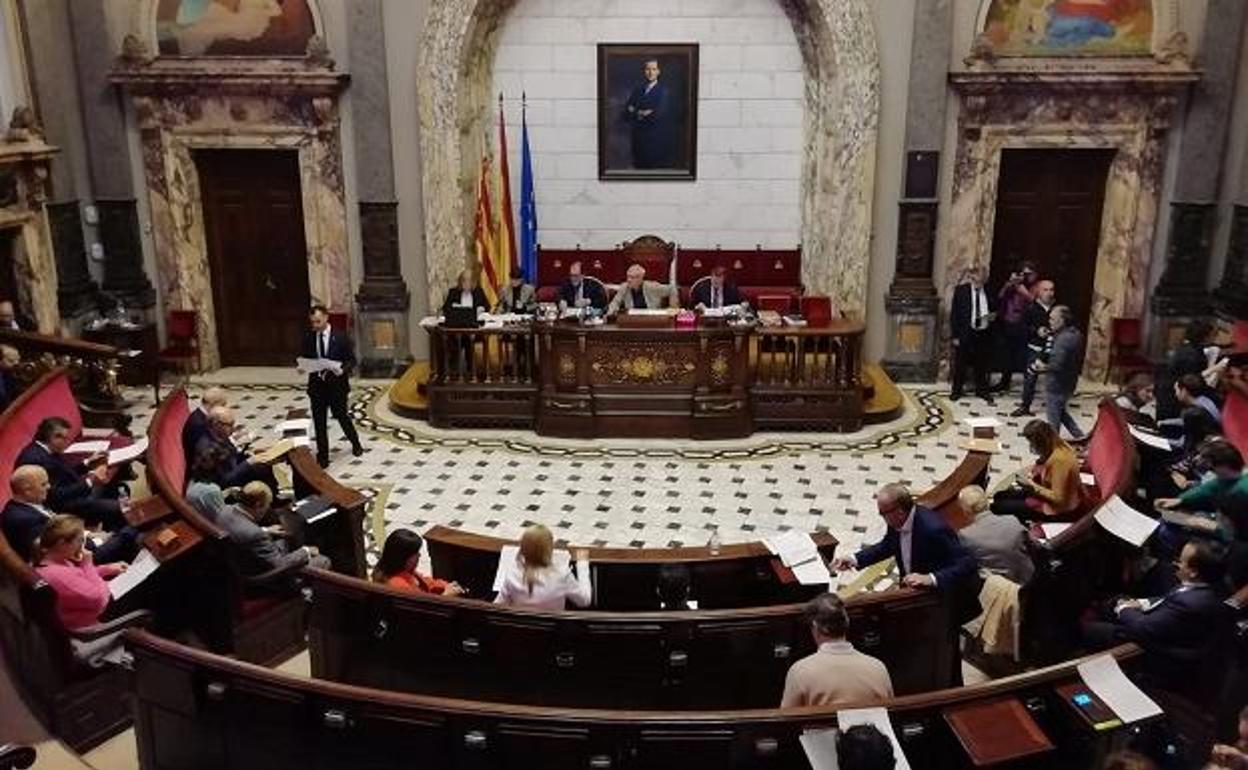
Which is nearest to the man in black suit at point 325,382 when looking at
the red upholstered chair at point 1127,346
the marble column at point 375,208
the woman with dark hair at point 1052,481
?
the marble column at point 375,208

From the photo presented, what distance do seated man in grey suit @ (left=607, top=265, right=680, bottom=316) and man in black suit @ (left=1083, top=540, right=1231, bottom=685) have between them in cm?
669

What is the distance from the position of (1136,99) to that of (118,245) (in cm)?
1165

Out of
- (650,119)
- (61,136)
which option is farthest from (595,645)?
(61,136)

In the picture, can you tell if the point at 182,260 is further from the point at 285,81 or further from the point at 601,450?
the point at 601,450

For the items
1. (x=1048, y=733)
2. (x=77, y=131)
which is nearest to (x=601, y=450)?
(x=1048, y=733)

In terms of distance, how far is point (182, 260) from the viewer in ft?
41.9

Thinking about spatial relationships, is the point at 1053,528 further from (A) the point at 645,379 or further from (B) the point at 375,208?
(B) the point at 375,208

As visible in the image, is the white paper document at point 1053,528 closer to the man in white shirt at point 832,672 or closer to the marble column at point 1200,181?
the man in white shirt at point 832,672

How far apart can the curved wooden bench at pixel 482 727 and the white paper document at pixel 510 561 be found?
1.25 m

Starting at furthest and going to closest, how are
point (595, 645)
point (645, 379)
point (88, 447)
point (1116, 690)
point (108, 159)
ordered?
point (108, 159), point (645, 379), point (88, 447), point (595, 645), point (1116, 690)

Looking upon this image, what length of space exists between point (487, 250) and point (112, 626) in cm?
751

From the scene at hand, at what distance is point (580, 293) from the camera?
11.5 m

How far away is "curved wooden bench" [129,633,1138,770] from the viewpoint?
415cm

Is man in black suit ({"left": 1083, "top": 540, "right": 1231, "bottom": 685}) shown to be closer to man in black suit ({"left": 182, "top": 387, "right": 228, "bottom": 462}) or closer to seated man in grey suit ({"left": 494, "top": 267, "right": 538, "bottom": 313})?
man in black suit ({"left": 182, "top": 387, "right": 228, "bottom": 462})
